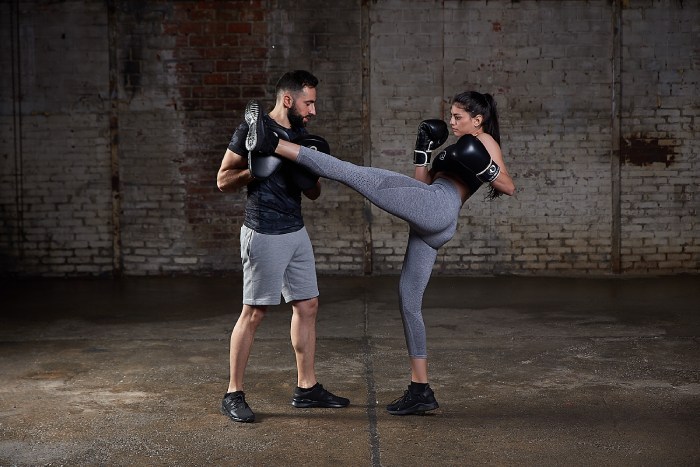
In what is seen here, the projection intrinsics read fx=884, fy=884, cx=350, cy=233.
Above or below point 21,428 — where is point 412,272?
above

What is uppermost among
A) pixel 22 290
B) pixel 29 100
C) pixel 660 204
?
pixel 29 100

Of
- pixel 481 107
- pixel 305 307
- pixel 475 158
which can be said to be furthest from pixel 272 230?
pixel 481 107

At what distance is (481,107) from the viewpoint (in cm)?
421

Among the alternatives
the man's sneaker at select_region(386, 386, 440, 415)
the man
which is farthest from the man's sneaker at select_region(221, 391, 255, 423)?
the man's sneaker at select_region(386, 386, 440, 415)

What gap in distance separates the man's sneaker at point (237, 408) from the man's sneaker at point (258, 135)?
1174 millimetres

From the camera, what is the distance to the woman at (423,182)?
3865 millimetres

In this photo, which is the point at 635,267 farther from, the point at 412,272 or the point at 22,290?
the point at 22,290

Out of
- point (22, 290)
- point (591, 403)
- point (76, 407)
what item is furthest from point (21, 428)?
point (22, 290)

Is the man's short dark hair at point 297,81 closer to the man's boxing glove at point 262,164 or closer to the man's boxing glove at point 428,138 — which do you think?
the man's boxing glove at point 262,164

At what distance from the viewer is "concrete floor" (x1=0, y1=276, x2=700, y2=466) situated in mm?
3695

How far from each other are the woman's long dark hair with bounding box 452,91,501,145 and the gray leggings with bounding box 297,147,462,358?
37cm

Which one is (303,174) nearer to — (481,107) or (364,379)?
(481,107)

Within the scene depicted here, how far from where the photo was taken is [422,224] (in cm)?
397

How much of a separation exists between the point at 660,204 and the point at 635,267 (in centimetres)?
66
